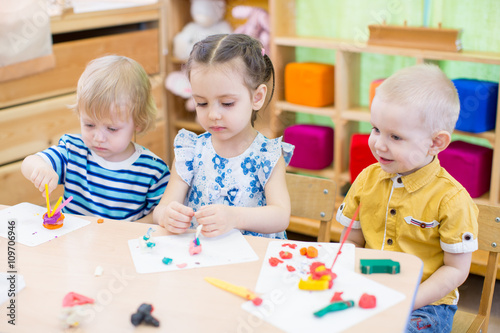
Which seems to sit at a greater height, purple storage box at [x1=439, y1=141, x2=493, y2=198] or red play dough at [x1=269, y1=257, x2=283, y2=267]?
red play dough at [x1=269, y1=257, x2=283, y2=267]

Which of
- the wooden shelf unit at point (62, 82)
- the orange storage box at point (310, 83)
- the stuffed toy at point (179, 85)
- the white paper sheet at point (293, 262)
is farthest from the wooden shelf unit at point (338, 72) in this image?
the white paper sheet at point (293, 262)

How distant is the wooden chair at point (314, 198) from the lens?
1445mm

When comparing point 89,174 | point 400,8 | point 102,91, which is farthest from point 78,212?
point 400,8

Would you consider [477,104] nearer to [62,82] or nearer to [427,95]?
[427,95]

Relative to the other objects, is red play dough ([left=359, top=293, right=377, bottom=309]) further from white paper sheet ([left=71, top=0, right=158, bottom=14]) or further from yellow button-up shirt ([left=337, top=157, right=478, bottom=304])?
white paper sheet ([left=71, top=0, right=158, bottom=14])

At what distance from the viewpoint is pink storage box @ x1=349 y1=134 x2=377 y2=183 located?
246 centimetres

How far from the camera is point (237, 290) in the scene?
943 mm

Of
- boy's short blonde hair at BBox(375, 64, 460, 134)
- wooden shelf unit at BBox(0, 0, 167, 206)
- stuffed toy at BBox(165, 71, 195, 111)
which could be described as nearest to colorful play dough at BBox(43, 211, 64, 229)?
boy's short blonde hair at BBox(375, 64, 460, 134)

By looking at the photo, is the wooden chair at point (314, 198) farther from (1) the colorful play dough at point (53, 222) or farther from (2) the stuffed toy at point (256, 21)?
(2) the stuffed toy at point (256, 21)

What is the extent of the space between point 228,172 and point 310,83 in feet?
4.09

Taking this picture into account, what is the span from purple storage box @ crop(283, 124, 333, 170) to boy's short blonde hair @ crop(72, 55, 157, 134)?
3.94ft

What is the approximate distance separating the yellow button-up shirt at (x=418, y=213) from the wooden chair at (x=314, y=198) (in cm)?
7

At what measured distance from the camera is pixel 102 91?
1446mm

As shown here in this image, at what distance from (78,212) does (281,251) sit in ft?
2.41
